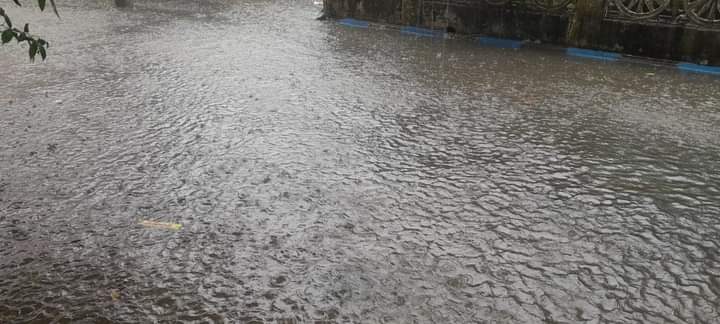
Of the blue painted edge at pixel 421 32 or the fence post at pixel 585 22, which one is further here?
the blue painted edge at pixel 421 32

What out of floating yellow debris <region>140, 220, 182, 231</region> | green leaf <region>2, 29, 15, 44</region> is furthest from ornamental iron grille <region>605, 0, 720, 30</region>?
green leaf <region>2, 29, 15, 44</region>

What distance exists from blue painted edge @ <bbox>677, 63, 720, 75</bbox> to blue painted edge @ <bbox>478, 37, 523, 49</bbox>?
7.72ft

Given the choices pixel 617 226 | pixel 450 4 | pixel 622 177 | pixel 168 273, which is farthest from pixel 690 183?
pixel 450 4

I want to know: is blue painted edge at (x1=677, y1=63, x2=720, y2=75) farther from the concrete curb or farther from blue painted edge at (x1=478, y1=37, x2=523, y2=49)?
blue painted edge at (x1=478, y1=37, x2=523, y2=49)

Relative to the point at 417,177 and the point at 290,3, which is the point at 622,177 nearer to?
the point at 417,177

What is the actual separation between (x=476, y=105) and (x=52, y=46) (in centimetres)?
680

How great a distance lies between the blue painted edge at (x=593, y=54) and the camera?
A: 26.1 ft

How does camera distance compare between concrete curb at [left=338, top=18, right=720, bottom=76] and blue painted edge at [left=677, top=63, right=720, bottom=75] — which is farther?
concrete curb at [left=338, top=18, right=720, bottom=76]

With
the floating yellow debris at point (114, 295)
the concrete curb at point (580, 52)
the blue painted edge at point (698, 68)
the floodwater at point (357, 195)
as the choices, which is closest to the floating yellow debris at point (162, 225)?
the floodwater at point (357, 195)

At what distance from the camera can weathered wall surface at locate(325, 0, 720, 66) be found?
7305mm

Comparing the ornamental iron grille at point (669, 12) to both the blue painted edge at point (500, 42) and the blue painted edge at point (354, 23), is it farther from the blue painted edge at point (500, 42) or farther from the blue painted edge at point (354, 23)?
the blue painted edge at point (354, 23)

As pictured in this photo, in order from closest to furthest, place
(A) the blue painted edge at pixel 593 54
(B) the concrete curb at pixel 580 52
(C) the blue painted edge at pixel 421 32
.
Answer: (B) the concrete curb at pixel 580 52 → (A) the blue painted edge at pixel 593 54 → (C) the blue painted edge at pixel 421 32

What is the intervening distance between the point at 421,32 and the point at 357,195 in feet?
23.0

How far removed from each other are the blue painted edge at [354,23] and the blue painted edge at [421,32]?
0.94m
